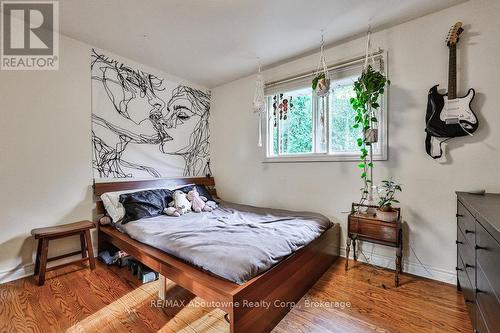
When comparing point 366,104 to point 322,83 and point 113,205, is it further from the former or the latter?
point 113,205

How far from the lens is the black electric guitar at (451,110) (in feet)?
5.84

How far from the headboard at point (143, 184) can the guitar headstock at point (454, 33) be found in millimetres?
3287

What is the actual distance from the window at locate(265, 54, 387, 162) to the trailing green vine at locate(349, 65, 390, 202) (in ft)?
0.43

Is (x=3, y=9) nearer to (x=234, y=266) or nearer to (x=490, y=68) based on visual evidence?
(x=234, y=266)

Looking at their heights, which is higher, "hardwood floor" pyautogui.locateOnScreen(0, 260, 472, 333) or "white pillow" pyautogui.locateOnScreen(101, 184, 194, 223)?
"white pillow" pyautogui.locateOnScreen(101, 184, 194, 223)

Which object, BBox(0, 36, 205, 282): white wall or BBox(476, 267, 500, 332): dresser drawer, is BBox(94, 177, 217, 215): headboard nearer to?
BBox(0, 36, 205, 282): white wall

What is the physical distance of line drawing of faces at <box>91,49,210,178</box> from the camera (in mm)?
2592

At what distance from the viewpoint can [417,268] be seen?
2.05 m

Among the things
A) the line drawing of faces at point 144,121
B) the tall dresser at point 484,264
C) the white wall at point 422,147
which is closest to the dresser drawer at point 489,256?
the tall dresser at point 484,264

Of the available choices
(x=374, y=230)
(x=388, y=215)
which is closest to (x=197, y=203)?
(x=374, y=230)

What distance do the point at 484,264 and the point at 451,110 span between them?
1355mm

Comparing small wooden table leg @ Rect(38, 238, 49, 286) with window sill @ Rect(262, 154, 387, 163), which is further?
window sill @ Rect(262, 154, 387, 163)

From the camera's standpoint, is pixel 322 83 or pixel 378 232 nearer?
pixel 378 232

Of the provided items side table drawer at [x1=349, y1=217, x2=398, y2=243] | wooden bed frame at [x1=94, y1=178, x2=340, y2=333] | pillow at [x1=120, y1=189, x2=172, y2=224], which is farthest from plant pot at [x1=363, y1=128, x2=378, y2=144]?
pillow at [x1=120, y1=189, x2=172, y2=224]
